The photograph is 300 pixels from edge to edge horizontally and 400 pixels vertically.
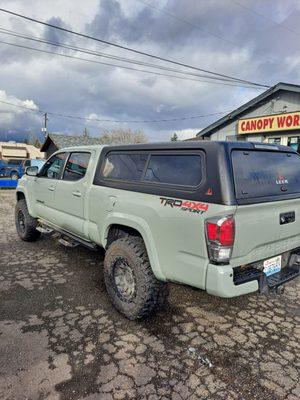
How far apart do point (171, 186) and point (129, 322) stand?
1574mm

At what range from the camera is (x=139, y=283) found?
10.3 ft

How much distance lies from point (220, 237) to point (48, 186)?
3.55 m

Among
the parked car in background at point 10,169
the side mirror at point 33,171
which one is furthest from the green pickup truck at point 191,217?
the parked car in background at point 10,169

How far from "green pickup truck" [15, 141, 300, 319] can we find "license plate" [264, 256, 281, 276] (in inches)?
0.5

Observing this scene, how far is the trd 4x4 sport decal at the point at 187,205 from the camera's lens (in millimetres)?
2593

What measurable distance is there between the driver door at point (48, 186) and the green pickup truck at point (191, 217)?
942 millimetres

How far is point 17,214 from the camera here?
253 inches

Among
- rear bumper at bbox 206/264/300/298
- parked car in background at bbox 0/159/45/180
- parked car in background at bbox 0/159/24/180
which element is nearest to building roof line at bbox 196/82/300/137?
rear bumper at bbox 206/264/300/298

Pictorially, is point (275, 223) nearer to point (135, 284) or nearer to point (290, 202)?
point (290, 202)

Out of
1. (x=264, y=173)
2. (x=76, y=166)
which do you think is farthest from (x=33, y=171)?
(x=264, y=173)

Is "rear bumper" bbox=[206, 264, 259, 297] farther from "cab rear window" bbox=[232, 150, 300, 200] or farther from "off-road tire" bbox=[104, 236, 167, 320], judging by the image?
"off-road tire" bbox=[104, 236, 167, 320]

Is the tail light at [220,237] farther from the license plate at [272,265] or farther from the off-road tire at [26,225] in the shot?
the off-road tire at [26,225]

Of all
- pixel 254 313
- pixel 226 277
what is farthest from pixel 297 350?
pixel 226 277

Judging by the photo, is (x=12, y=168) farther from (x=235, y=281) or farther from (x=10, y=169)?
(x=235, y=281)
